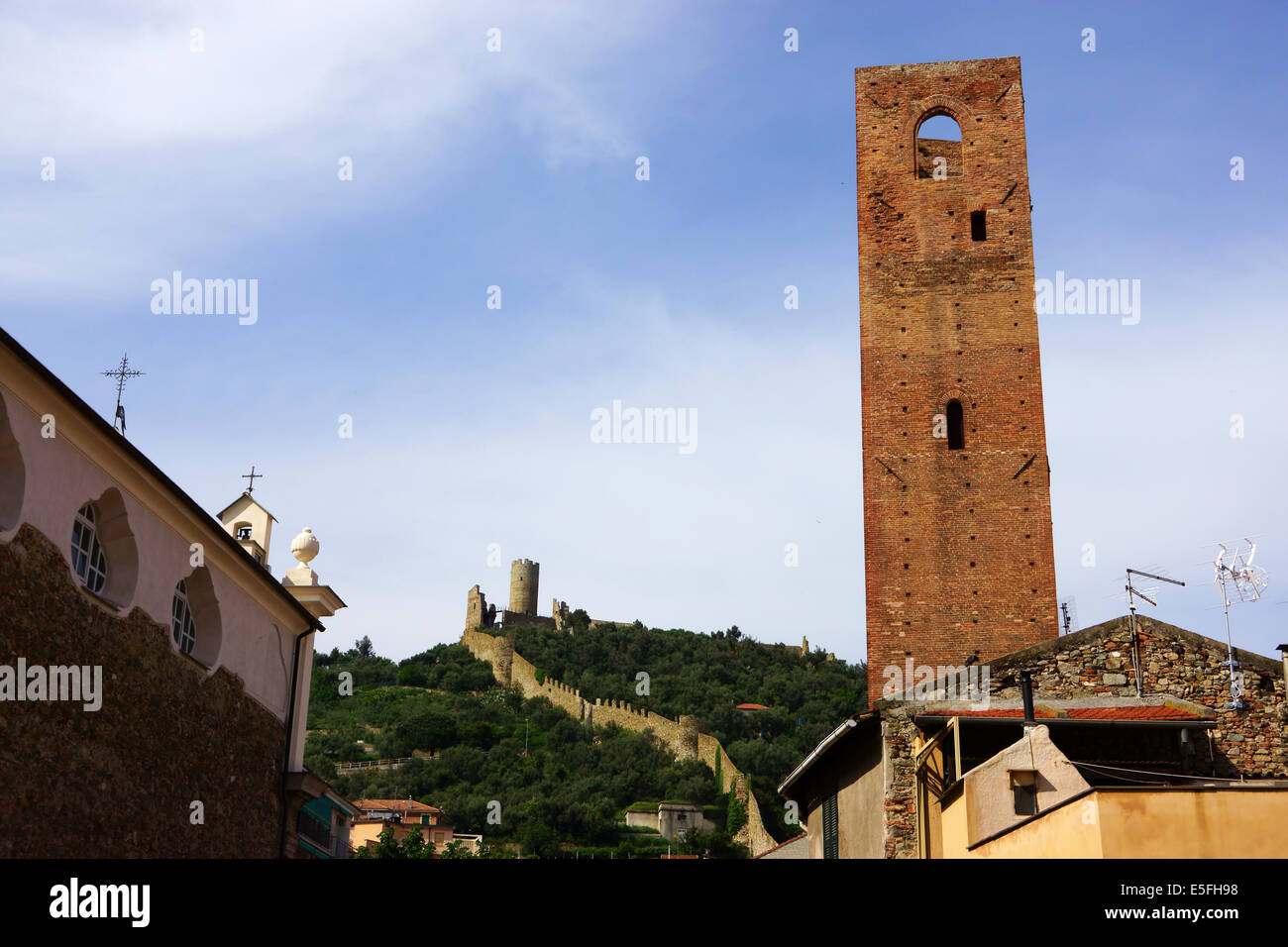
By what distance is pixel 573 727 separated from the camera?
73.9 metres

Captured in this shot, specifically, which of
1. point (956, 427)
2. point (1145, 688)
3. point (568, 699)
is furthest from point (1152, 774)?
point (568, 699)

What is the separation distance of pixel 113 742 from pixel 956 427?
1464 cm

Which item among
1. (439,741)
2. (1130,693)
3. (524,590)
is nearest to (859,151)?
(1130,693)

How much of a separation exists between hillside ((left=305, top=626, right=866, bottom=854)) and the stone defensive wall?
0.70 m

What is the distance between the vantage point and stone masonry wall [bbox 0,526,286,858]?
10.6 meters

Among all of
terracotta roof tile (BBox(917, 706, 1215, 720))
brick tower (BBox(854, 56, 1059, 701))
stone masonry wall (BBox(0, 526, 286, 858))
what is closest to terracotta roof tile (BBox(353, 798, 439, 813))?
brick tower (BBox(854, 56, 1059, 701))

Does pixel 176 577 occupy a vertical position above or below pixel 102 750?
above

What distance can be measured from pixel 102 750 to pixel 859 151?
17450 mm

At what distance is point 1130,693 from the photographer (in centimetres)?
1371

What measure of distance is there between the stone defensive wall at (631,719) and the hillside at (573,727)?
70 cm

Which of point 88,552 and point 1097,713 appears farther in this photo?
point 1097,713

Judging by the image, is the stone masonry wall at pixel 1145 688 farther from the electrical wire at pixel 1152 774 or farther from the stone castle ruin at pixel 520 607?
the stone castle ruin at pixel 520 607

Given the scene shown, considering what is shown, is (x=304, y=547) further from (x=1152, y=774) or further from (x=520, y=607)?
(x=520, y=607)
